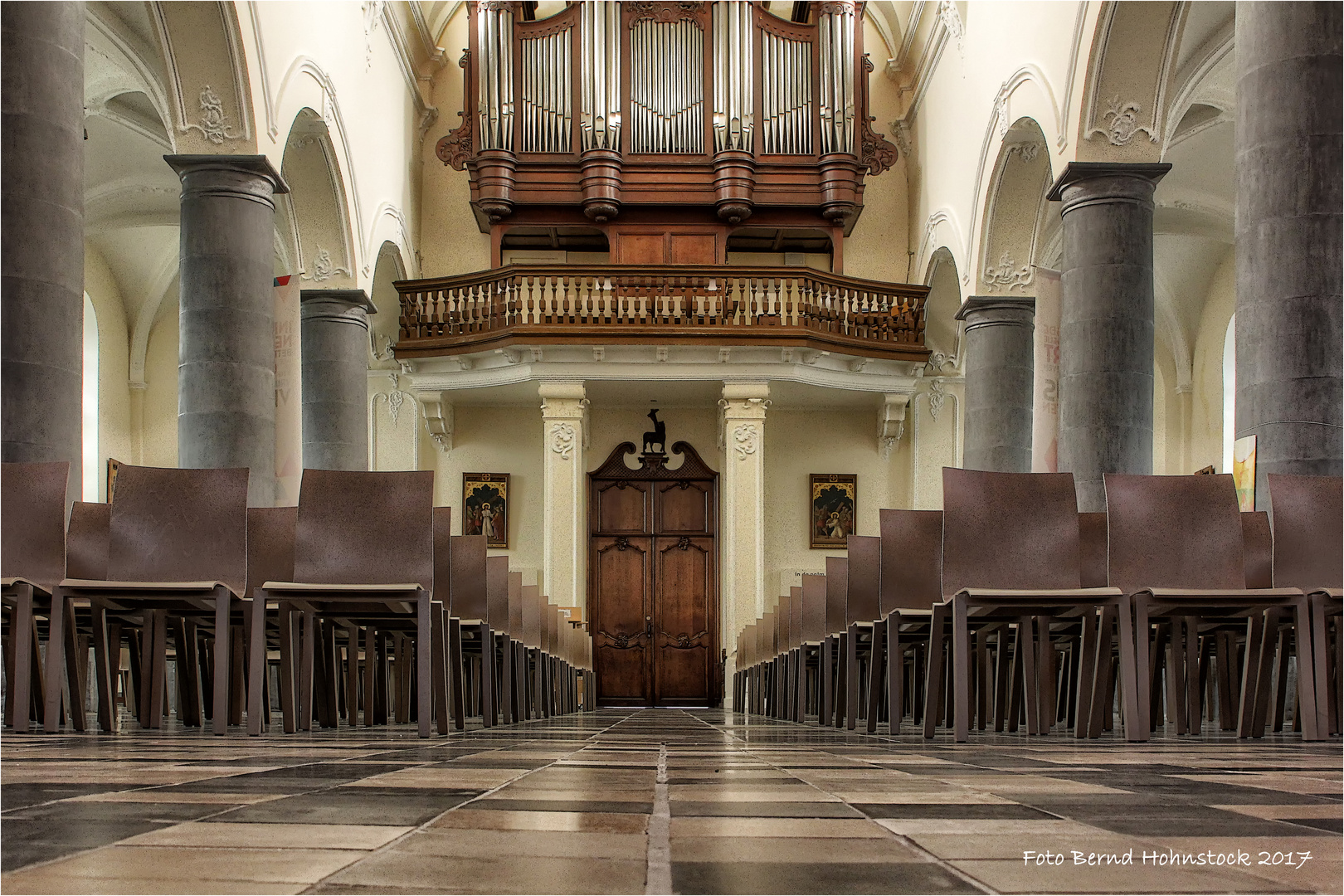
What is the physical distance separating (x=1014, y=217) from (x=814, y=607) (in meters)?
7.10

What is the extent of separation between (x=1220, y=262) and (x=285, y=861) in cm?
1992

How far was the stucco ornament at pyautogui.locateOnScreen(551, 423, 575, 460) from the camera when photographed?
690 inches

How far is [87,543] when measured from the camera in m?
6.07

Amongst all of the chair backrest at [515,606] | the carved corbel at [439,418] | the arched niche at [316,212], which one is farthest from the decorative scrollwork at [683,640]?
the chair backrest at [515,606]

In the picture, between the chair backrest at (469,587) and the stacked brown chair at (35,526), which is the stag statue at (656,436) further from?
the stacked brown chair at (35,526)

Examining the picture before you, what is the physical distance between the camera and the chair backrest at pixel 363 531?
5363 millimetres

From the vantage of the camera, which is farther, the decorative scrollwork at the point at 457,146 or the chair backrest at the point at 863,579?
the decorative scrollwork at the point at 457,146

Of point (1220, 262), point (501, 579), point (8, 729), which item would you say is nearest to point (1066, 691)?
point (501, 579)

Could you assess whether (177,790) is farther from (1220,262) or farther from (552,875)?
(1220,262)

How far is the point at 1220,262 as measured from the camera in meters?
19.2

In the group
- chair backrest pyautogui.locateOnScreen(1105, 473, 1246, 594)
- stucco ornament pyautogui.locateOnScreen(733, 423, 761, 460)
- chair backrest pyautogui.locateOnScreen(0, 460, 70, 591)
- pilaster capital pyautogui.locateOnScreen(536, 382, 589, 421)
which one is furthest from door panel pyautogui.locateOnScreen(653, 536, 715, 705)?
chair backrest pyautogui.locateOnScreen(0, 460, 70, 591)

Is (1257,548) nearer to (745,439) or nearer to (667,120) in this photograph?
(745,439)

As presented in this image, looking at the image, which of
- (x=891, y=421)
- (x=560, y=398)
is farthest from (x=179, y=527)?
(x=891, y=421)

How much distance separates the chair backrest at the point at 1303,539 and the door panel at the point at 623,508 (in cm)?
1480
